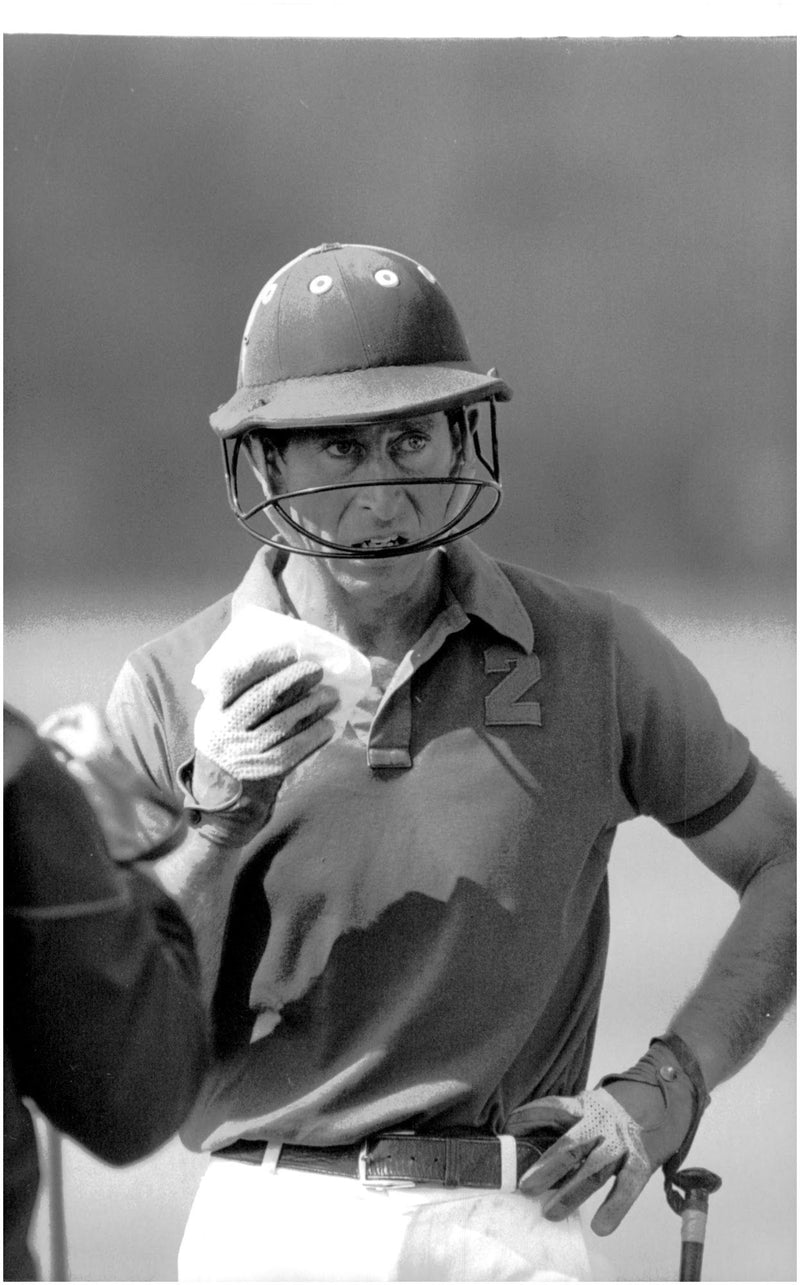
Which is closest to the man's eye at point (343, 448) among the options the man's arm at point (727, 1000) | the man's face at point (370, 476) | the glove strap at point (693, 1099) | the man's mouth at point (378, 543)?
the man's face at point (370, 476)

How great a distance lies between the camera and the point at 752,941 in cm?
271

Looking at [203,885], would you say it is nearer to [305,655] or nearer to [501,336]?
[305,655]

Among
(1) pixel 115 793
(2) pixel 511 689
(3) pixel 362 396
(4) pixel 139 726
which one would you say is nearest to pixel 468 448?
(3) pixel 362 396

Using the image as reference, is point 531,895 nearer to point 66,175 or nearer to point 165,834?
point 165,834

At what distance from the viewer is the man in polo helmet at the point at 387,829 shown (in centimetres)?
246

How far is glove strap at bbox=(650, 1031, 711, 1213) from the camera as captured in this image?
2.67m

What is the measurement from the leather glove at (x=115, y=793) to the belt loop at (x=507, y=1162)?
73 centimetres

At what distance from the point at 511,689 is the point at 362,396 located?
55cm

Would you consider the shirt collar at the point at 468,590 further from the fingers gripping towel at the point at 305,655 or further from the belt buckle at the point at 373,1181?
the belt buckle at the point at 373,1181

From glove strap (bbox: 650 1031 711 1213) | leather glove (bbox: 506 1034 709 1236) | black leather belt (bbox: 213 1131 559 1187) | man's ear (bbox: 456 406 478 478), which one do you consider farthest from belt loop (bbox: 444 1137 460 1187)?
man's ear (bbox: 456 406 478 478)

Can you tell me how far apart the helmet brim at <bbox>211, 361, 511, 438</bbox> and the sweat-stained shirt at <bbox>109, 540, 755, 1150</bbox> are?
0.31 metres

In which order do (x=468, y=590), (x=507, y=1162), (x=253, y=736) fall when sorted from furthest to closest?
(x=468, y=590) → (x=507, y=1162) → (x=253, y=736)

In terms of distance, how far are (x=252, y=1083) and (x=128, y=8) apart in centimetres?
187

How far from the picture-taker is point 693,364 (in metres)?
2.74
